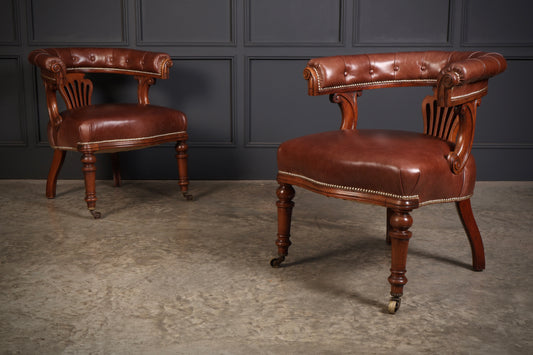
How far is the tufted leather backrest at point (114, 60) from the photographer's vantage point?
3221 mm

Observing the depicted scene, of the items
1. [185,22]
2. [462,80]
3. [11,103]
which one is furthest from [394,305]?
[11,103]

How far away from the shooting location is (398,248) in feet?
6.06

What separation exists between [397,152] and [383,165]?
0.08m

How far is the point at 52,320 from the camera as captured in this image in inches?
71.5

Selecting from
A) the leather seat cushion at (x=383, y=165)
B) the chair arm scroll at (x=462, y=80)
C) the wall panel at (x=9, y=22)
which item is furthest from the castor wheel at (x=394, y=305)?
the wall panel at (x=9, y=22)

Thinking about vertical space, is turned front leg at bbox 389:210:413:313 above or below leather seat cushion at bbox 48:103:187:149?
below

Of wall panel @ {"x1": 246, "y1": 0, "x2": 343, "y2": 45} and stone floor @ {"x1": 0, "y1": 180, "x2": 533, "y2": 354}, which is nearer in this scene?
stone floor @ {"x1": 0, "y1": 180, "x2": 533, "y2": 354}

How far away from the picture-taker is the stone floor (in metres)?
1.70

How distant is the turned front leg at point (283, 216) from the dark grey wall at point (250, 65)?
5.11ft

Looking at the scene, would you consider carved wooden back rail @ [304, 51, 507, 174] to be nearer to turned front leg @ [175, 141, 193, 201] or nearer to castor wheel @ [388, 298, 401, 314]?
castor wheel @ [388, 298, 401, 314]

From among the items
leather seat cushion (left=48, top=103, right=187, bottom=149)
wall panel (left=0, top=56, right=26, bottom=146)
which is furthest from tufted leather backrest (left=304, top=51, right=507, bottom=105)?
wall panel (left=0, top=56, right=26, bottom=146)

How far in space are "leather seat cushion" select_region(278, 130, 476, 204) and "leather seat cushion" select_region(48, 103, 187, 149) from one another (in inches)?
44.5

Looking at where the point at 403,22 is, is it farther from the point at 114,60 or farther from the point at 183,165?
the point at 114,60

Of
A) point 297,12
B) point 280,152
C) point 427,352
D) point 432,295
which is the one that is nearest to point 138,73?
point 297,12
